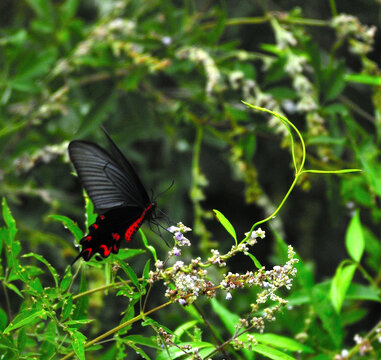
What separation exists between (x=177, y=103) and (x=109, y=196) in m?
0.83

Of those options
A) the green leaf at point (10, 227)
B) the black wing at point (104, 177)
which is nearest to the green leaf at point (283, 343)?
the black wing at point (104, 177)

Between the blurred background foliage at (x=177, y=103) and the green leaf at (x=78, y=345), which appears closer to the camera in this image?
the green leaf at (x=78, y=345)

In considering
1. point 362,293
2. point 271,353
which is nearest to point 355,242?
point 362,293

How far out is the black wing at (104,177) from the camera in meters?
0.75

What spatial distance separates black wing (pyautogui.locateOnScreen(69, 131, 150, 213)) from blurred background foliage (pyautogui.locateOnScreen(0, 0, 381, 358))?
305 millimetres

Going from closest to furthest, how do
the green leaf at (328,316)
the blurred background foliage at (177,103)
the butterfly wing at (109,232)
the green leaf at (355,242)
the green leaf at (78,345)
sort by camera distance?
the green leaf at (78,345) → the butterfly wing at (109,232) → the green leaf at (328,316) → the green leaf at (355,242) → the blurred background foliage at (177,103)

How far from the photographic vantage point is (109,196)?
79cm

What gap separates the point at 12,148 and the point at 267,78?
769 mm

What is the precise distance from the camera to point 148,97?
1630 mm

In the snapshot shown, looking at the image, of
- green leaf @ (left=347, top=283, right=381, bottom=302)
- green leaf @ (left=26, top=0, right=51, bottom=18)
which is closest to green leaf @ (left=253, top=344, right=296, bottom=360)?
green leaf @ (left=347, top=283, right=381, bottom=302)

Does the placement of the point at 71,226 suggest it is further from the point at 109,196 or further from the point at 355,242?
the point at 355,242

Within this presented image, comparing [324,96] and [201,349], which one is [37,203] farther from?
[201,349]

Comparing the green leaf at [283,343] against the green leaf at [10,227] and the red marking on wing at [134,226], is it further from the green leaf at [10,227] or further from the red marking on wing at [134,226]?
the green leaf at [10,227]

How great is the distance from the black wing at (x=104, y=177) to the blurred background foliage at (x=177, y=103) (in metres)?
0.30
